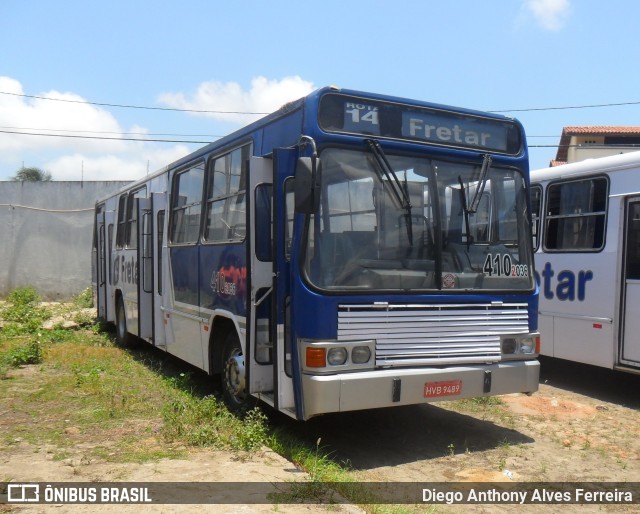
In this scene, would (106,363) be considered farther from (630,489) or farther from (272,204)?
(630,489)

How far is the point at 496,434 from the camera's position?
659 cm

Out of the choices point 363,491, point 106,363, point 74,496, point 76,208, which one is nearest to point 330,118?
point 363,491

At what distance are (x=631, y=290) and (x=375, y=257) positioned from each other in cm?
398

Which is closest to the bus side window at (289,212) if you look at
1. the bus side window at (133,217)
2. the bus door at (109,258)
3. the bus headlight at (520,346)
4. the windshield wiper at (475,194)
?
the windshield wiper at (475,194)

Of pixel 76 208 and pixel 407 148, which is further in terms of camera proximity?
pixel 76 208

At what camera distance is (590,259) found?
8.34m

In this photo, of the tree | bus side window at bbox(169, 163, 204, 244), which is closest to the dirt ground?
bus side window at bbox(169, 163, 204, 244)

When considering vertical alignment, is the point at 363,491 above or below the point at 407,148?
below

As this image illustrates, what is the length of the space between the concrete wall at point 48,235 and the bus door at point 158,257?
522 inches

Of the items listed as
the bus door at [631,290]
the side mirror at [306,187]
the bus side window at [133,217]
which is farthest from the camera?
the bus side window at [133,217]

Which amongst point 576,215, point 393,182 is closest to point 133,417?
point 393,182

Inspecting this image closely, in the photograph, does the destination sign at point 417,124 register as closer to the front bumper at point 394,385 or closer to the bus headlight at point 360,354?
the bus headlight at point 360,354

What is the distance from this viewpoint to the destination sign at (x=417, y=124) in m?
5.57

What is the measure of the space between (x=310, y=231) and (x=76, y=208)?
62.0ft
